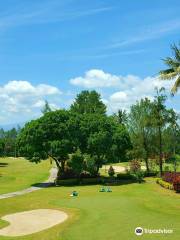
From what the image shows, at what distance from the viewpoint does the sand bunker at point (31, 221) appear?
3203cm

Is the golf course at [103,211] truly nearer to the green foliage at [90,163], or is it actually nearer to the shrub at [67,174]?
the shrub at [67,174]

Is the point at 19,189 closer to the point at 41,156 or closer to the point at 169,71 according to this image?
the point at 41,156

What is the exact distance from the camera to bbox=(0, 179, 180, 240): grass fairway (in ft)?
92.2

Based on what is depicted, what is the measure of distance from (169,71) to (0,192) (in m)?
28.6

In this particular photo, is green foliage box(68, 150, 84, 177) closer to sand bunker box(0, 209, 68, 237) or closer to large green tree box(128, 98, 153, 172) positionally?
large green tree box(128, 98, 153, 172)

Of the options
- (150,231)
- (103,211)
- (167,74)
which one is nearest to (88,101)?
(167,74)

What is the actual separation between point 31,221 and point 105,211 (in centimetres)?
646

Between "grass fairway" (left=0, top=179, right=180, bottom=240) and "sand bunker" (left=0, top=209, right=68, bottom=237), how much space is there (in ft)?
3.99

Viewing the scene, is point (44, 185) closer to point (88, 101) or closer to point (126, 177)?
point (126, 177)

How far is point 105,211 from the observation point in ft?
121

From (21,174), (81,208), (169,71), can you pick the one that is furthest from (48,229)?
(21,174)

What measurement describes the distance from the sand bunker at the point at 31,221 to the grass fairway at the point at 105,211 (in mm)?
1215

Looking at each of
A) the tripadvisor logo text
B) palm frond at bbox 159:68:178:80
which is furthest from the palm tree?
the tripadvisor logo text

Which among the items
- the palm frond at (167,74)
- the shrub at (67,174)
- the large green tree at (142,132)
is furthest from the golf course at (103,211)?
the large green tree at (142,132)
